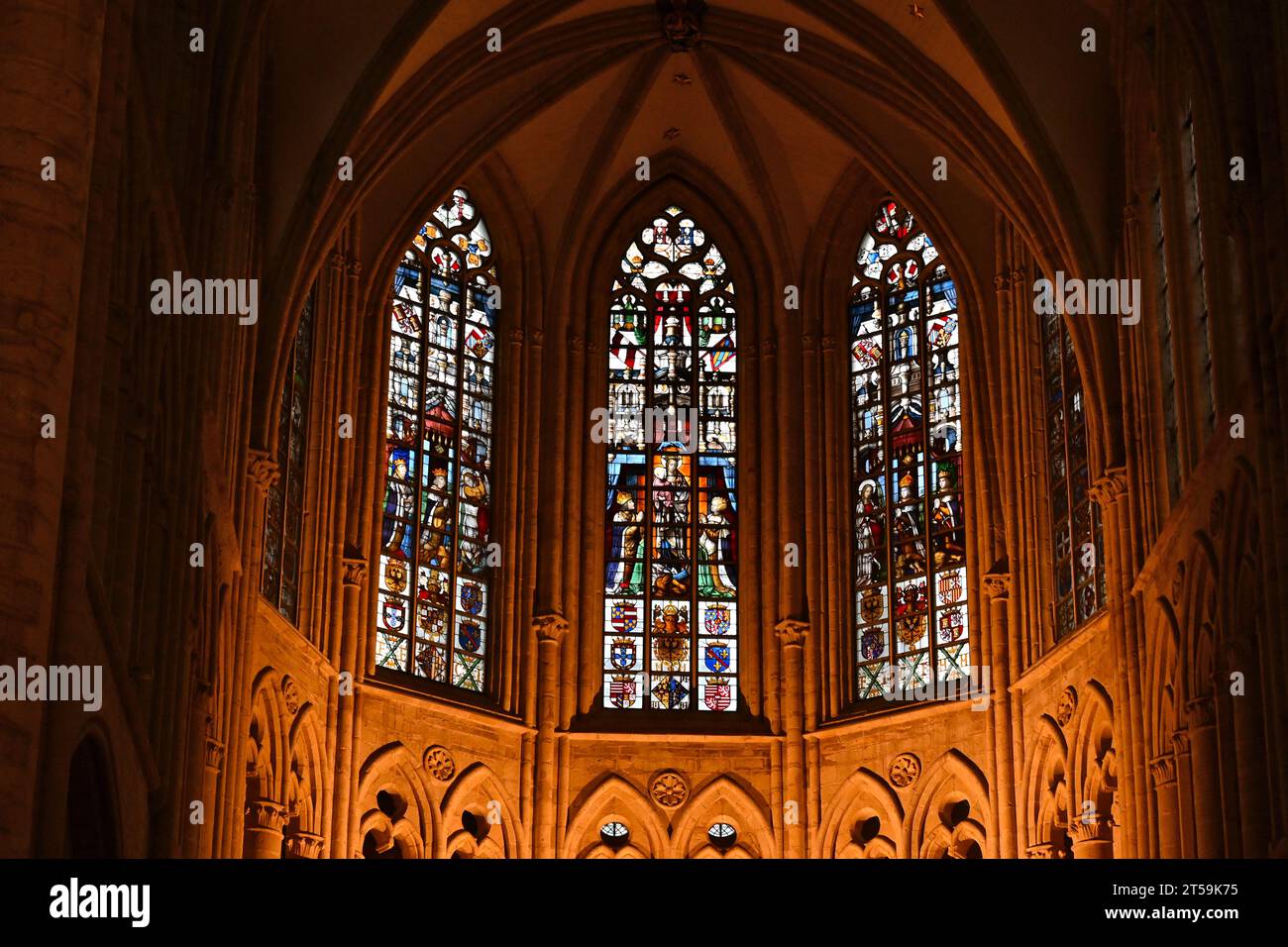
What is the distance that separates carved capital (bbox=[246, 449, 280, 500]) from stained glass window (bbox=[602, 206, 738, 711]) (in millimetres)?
5575

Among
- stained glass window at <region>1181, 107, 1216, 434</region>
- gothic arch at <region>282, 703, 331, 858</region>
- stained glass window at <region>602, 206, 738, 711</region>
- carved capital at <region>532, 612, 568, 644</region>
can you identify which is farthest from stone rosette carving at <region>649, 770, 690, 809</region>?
stained glass window at <region>1181, 107, 1216, 434</region>

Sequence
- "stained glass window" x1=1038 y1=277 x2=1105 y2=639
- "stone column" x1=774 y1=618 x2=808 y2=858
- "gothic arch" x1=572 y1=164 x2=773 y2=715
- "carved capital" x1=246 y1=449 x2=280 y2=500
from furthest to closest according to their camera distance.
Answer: "gothic arch" x1=572 y1=164 x2=773 y2=715
"stone column" x1=774 y1=618 x2=808 y2=858
"stained glass window" x1=1038 y1=277 x2=1105 y2=639
"carved capital" x1=246 y1=449 x2=280 y2=500

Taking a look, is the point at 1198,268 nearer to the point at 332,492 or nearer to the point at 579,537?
the point at 579,537

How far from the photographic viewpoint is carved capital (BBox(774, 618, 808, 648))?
80.0ft

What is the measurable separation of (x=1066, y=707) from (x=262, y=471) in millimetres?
7687

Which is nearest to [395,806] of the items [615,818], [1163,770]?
[615,818]

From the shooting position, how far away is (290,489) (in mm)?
22344

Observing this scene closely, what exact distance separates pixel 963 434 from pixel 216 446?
8.88 m

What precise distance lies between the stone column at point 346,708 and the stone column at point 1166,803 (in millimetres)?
7800

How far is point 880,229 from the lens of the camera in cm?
2572

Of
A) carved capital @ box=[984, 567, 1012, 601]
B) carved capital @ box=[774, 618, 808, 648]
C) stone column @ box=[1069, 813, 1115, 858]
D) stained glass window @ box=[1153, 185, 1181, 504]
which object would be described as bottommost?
stone column @ box=[1069, 813, 1115, 858]

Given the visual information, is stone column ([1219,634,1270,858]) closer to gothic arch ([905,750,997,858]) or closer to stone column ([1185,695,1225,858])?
stone column ([1185,695,1225,858])

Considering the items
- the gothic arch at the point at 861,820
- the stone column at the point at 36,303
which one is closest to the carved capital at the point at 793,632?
the gothic arch at the point at 861,820
